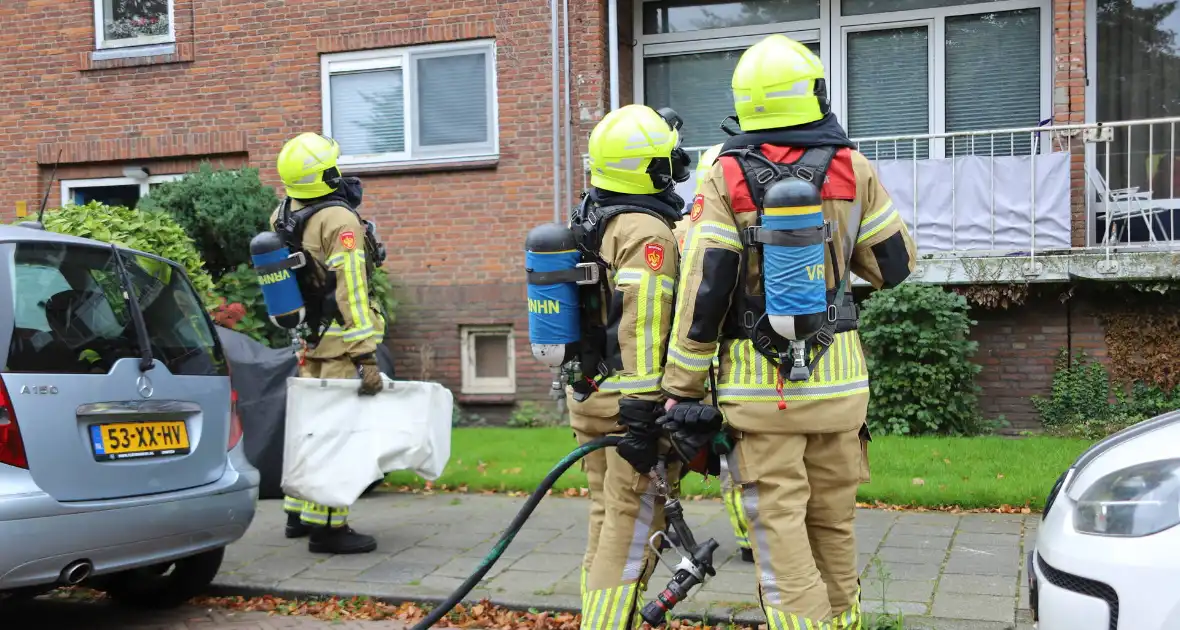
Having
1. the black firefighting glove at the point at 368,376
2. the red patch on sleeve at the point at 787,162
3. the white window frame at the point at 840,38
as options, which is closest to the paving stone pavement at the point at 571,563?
the black firefighting glove at the point at 368,376

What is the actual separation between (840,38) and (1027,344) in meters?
3.54

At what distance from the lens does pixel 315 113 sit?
11.4 metres

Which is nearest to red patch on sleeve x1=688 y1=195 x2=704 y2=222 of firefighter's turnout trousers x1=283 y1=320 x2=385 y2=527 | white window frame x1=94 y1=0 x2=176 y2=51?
firefighter's turnout trousers x1=283 y1=320 x2=385 y2=527

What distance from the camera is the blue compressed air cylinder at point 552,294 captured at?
12.7 feet

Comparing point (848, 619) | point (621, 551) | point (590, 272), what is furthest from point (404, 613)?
point (848, 619)

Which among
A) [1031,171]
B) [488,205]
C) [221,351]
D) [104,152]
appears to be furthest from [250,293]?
[1031,171]

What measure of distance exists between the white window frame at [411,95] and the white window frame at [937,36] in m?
3.44

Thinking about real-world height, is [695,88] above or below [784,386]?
above

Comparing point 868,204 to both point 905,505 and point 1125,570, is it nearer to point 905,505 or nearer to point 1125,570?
point 1125,570

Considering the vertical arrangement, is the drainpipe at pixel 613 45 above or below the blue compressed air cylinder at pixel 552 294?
above

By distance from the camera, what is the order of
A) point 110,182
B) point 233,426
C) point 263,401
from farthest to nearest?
point 110,182
point 263,401
point 233,426

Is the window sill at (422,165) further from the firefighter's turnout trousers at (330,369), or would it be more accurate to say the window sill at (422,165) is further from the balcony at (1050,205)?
the firefighter's turnout trousers at (330,369)

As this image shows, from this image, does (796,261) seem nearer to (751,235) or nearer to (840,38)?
(751,235)

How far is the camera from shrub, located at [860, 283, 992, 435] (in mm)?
8961
